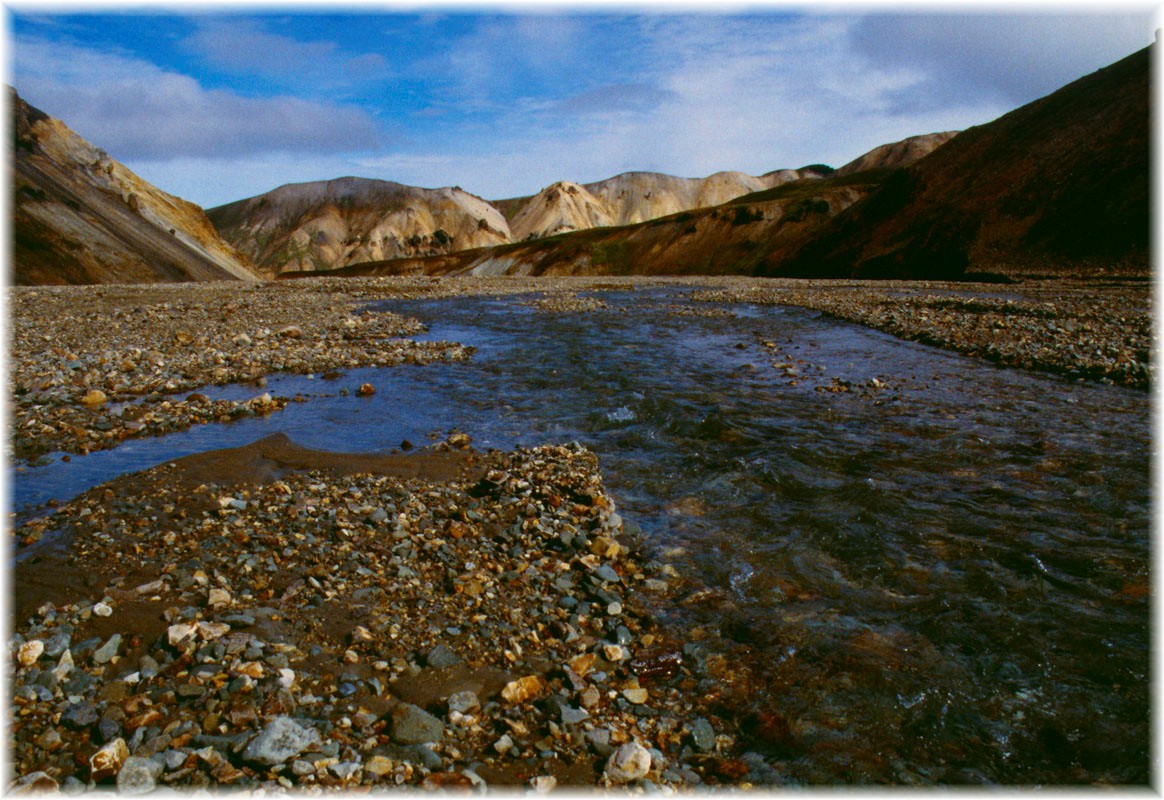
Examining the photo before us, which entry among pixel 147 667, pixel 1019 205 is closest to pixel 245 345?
pixel 147 667

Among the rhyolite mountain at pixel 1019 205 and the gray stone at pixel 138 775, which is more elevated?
the rhyolite mountain at pixel 1019 205

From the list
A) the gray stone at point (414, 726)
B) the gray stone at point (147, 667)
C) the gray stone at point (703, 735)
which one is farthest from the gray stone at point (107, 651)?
the gray stone at point (703, 735)

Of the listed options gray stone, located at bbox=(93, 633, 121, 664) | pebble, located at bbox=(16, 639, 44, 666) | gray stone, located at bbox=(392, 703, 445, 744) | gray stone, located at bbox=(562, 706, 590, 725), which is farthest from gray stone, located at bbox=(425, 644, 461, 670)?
pebble, located at bbox=(16, 639, 44, 666)

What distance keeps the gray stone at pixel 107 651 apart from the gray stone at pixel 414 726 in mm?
2060

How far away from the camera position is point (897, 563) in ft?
20.9

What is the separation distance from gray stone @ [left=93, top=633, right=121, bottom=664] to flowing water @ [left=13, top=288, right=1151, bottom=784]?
413cm

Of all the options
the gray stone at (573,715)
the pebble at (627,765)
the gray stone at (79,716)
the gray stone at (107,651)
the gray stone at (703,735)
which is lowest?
the gray stone at (703,735)

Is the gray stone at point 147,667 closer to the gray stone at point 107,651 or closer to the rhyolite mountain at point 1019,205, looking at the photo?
the gray stone at point 107,651

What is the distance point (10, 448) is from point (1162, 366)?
2128 cm

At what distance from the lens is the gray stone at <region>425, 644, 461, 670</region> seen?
185 inches

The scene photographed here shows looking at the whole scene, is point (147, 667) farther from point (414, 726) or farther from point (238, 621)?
point (414, 726)

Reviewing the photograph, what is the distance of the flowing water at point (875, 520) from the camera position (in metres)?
4.34

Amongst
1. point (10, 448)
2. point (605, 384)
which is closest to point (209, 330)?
point (10, 448)

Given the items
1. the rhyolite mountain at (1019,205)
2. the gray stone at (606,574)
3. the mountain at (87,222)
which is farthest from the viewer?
the mountain at (87,222)
